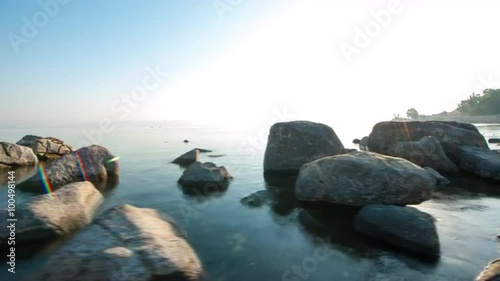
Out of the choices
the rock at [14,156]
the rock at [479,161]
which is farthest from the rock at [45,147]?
the rock at [479,161]

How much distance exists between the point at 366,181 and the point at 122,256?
7.22 m

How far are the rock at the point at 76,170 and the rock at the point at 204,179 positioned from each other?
3925mm

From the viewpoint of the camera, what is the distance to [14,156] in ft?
59.8

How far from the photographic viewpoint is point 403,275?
5020 mm

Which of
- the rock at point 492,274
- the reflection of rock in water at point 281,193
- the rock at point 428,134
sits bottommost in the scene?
the reflection of rock in water at point 281,193

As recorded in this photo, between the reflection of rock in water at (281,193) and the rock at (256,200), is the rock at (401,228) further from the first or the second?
the rock at (256,200)

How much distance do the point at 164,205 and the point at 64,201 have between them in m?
3.05

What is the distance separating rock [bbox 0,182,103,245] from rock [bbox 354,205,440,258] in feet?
24.5

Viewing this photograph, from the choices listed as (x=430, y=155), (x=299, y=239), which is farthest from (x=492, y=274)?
(x=430, y=155)

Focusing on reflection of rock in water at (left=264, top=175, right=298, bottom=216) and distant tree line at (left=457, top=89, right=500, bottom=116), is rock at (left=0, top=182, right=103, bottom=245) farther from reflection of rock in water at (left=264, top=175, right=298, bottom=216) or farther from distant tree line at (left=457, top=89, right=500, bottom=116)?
distant tree line at (left=457, top=89, right=500, bottom=116)

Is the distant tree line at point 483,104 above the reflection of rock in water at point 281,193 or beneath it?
above

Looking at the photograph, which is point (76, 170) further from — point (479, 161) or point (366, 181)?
point (479, 161)

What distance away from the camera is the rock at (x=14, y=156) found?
17.8 metres

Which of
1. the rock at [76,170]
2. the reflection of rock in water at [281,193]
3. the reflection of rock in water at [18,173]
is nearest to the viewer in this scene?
the reflection of rock in water at [281,193]
